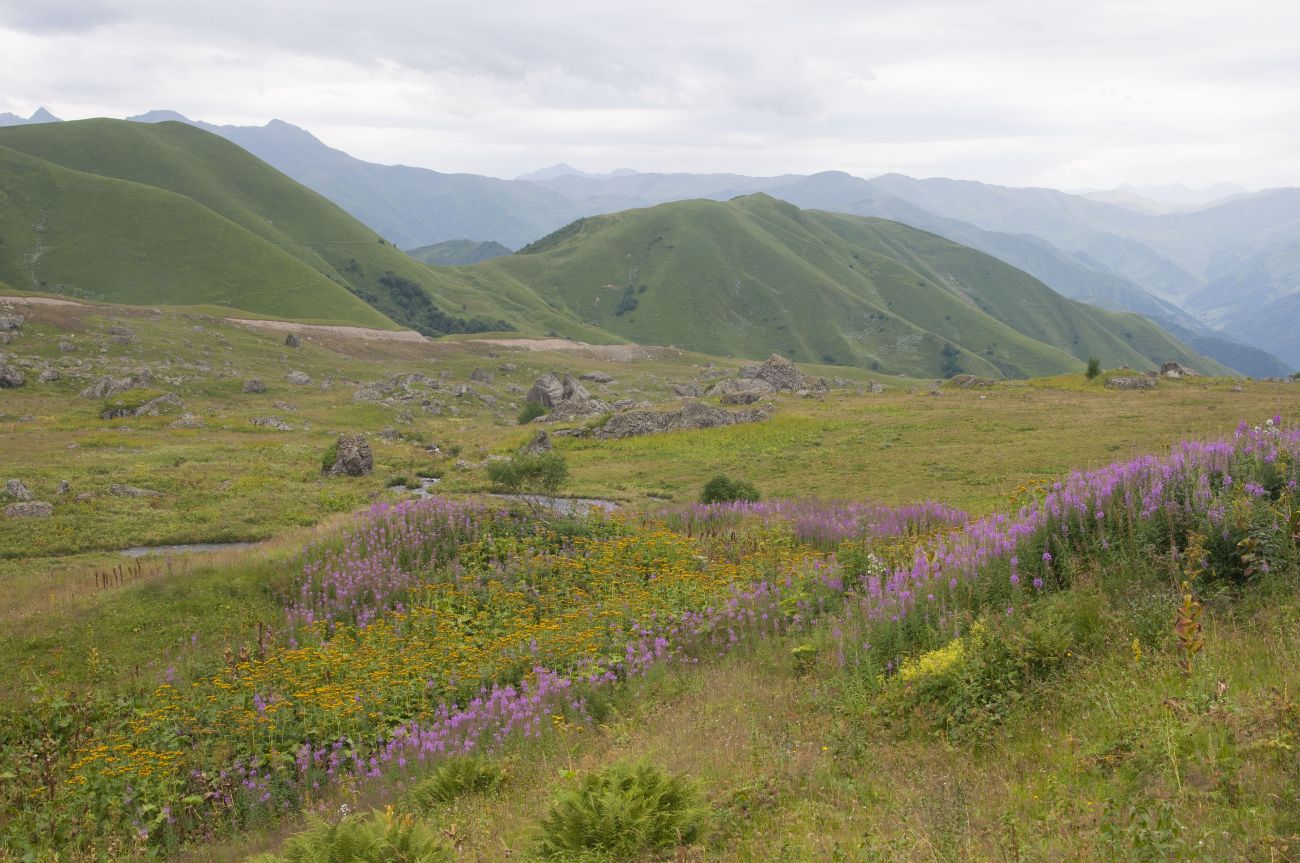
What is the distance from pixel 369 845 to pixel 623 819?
1.89m

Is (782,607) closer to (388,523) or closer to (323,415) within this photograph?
(388,523)

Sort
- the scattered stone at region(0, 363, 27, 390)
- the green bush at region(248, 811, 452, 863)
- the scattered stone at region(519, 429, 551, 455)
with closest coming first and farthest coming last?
1. the green bush at region(248, 811, 452, 863)
2. the scattered stone at region(519, 429, 551, 455)
3. the scattered stone at region(0, 363, 27, 390)

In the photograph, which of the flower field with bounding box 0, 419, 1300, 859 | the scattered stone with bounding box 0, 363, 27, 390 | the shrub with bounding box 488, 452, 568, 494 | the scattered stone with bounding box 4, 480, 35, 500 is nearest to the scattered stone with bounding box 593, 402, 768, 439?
the shrub with bounding box 488, 452, 568, 494

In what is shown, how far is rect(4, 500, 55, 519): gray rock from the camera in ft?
74.7

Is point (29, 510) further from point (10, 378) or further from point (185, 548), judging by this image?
point (10, 378)

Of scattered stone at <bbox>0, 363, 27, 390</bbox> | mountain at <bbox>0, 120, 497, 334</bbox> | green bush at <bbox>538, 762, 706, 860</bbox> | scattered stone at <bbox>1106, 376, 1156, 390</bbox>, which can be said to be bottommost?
green bush at <bbox>538, 762, 706, 860</bbox>

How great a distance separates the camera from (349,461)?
3262cm

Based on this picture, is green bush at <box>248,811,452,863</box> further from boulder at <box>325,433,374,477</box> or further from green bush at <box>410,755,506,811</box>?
boulder at <box>325,433,374,477</box>

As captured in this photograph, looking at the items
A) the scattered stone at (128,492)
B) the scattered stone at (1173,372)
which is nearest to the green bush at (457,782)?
the scattered stone at (128,492)

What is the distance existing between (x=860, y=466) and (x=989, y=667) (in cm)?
2363

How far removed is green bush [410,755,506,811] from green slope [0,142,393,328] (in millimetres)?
135348

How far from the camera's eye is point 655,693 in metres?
9.48

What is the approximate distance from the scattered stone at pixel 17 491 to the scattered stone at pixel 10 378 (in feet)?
128

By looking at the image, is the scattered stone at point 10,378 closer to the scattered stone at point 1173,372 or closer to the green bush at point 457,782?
the green bush at point 457,782
